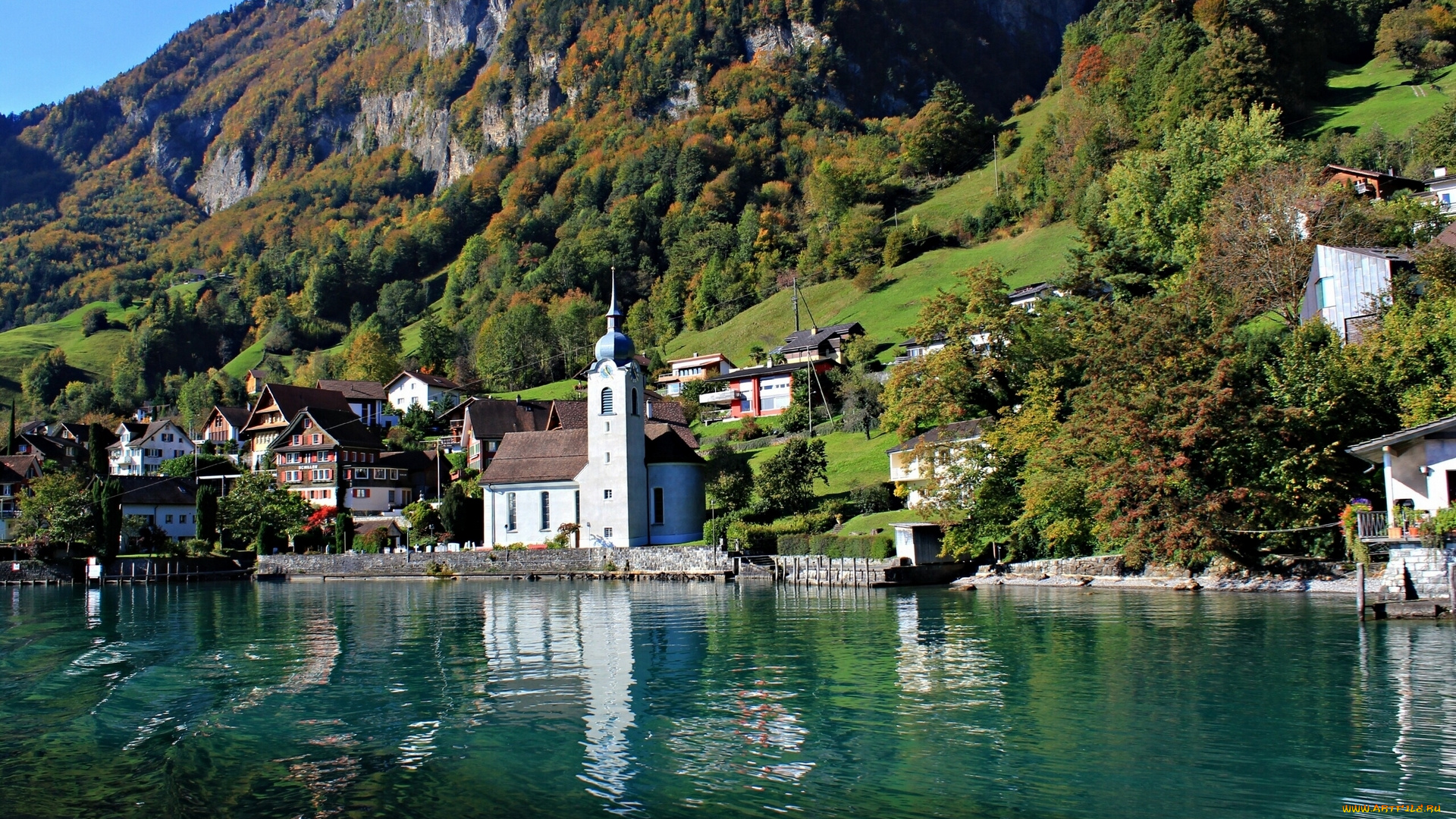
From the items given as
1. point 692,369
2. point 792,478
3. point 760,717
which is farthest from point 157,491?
point 760,717

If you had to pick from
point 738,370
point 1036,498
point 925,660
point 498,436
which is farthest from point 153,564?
point 925,660

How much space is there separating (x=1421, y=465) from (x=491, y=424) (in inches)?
2878

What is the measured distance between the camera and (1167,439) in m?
39.9

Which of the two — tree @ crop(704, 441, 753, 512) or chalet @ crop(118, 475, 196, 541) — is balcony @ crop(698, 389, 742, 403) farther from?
chalet @ crop(118, 475, 196, 541)

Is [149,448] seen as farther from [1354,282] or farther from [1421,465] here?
[1421,465]

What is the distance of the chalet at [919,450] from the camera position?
5084 cm

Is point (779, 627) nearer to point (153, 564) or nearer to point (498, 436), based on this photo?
point (153, 564)

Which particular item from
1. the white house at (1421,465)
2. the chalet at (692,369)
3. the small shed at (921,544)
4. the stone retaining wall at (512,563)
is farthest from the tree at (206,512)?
the white house at (1421,465)

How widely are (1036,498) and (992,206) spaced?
75749mm

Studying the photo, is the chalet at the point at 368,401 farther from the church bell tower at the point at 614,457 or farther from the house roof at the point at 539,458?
the church bell tower at the point at 614,457

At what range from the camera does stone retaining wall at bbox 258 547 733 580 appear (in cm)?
5838

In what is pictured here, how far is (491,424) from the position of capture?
306ft

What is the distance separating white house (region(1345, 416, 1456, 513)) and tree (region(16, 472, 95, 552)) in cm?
7439

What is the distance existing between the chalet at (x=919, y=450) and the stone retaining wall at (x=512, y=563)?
1039 cm
